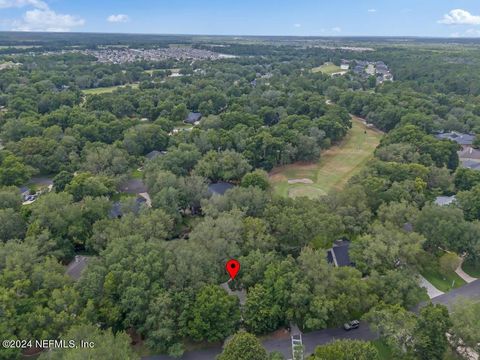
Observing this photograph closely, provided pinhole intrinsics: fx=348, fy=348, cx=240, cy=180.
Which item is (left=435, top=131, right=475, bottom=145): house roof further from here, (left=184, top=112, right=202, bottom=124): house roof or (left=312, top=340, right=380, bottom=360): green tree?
(left=312, top=340, right=380, bottom=360): green tree

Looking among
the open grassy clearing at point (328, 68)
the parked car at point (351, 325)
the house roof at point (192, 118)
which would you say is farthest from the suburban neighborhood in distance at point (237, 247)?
the open grassy clearing at point (328, 68)

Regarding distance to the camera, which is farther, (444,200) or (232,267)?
(444,200)

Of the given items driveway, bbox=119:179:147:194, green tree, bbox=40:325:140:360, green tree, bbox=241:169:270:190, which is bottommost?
driveway, bbox=119:179:147:194

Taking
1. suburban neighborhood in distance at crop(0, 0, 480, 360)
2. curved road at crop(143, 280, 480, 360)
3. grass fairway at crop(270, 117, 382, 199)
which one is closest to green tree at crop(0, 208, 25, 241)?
suburban neighborhood in distance at crop(0, 0, 480, 360)

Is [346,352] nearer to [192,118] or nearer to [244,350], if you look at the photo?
[244,350]

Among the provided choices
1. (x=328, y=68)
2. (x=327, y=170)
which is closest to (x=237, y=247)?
(x=327, y=170)

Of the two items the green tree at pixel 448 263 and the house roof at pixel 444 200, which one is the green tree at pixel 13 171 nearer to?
the green tree at pixel 448 263
